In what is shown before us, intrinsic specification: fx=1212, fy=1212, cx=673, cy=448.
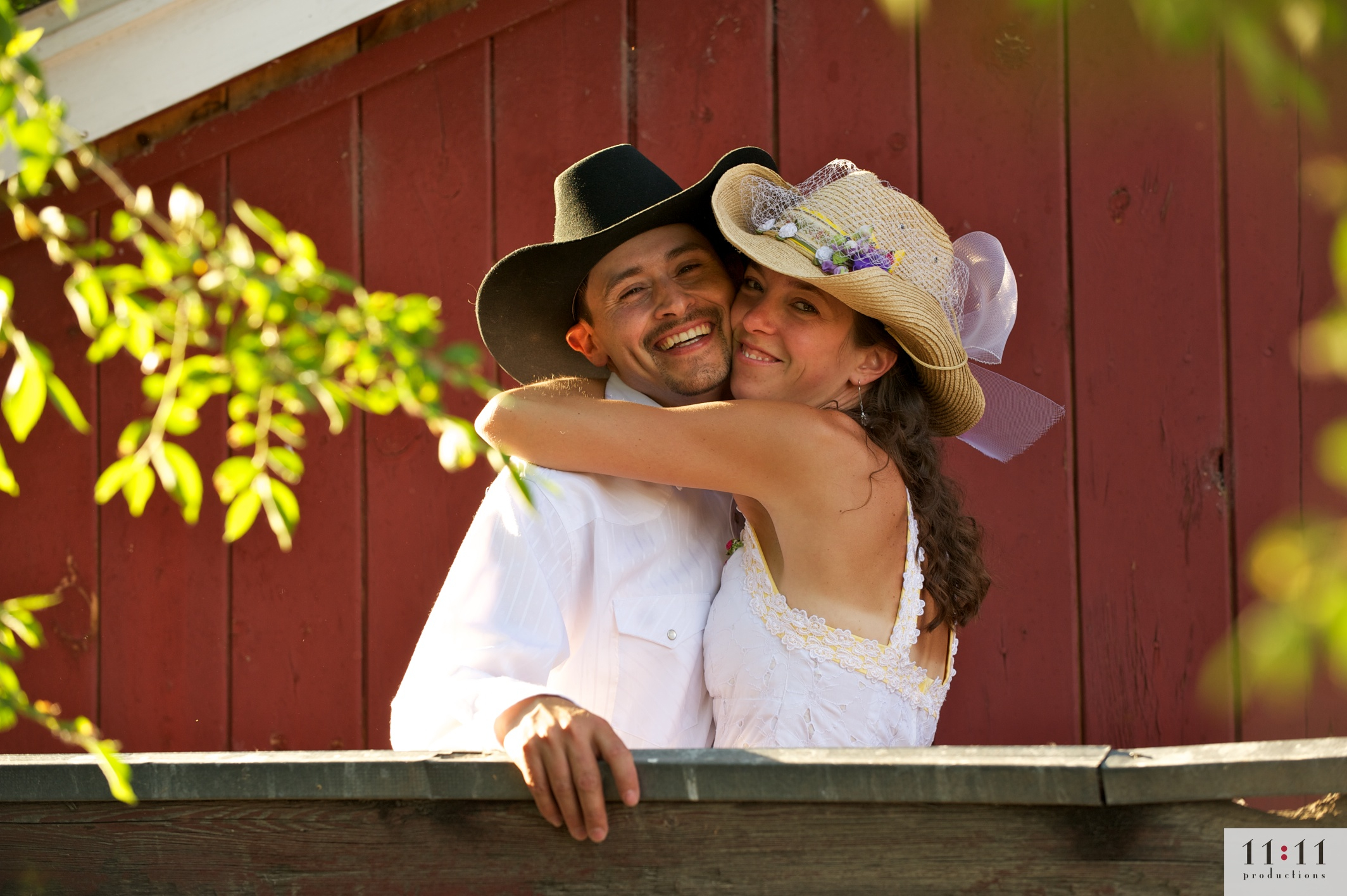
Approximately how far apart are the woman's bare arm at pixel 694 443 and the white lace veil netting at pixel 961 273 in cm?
32

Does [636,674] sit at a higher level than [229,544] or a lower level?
lower

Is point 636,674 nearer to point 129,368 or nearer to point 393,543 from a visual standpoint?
point 393,543

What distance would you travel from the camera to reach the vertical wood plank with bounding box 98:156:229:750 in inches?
119

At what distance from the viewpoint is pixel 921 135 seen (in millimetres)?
2762

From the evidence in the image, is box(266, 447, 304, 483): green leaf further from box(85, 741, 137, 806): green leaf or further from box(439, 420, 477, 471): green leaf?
box(85, 741, 137, 806): green leaf

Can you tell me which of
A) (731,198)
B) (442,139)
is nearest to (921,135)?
(731,198)

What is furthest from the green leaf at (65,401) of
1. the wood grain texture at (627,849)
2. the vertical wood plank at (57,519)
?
the vertical wood plank at (57,519)

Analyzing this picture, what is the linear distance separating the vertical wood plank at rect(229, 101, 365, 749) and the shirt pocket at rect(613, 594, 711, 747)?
113cm

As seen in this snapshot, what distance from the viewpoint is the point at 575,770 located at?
1315 mm

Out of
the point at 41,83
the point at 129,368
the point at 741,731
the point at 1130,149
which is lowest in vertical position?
the point at 741,731

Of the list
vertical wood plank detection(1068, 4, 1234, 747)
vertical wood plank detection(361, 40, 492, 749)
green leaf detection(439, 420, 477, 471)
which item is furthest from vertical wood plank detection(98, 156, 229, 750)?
green leaf detection(439, 420, 477, 471)

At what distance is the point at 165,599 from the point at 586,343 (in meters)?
1.40

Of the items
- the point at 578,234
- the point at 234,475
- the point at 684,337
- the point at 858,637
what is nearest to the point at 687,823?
the point at 234,475

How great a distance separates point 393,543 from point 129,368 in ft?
2.70
